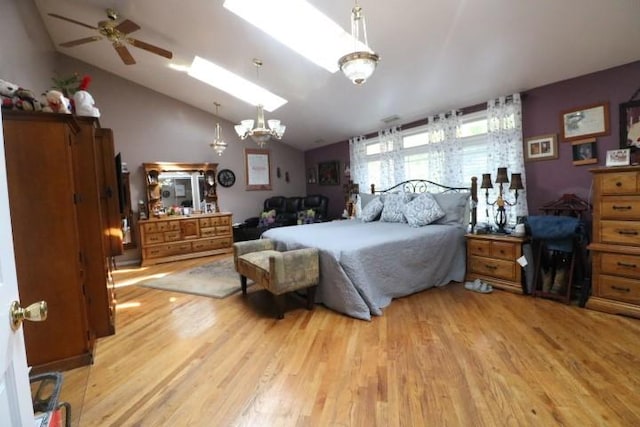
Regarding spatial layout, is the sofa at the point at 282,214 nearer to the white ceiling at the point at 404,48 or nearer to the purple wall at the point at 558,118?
the white ceiling at the point at 404,48

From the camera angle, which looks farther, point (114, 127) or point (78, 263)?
point (114, 127)

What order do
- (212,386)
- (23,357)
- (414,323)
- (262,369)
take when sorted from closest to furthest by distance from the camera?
(23,357) < (212,386) < (262,369) < (414,323)

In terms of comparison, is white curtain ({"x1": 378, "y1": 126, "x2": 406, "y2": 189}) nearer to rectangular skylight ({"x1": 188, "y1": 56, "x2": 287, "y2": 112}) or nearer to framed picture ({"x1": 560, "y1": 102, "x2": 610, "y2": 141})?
rectangular skylight ({"x1": 188, "y1": 56, "x2": 287, "y2": 112})

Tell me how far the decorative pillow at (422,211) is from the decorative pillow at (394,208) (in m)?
0.12

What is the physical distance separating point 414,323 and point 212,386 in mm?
1631

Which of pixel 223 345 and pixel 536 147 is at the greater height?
pixel 536 147

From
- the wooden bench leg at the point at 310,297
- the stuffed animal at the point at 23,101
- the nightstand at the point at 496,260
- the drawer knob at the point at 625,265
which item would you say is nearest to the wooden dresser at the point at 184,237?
the wooden bench leg at the point at 310,297

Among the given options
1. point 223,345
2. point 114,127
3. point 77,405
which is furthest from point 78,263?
point 114,127

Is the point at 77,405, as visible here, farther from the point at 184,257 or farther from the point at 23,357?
the point at 184,257

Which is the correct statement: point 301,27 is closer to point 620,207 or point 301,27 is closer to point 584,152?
point 584,152

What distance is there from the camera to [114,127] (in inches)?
203

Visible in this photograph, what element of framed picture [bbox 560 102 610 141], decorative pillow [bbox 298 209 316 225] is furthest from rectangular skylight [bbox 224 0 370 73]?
decorative pillow [bbox 298 209 316 225]

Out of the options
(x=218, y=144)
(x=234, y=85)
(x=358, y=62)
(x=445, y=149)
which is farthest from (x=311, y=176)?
(x=358, y=62)

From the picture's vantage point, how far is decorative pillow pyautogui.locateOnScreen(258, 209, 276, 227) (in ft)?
20.0
